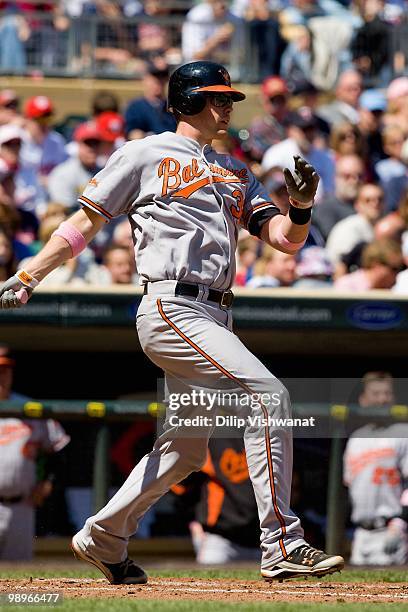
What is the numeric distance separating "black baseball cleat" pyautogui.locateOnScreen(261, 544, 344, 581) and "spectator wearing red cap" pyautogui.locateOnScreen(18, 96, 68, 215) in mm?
6003

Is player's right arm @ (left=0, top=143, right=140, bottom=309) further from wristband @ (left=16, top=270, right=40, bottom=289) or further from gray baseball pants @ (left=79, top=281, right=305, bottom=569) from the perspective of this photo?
gray baseball pants @ (left=79, top=281, right=305, bottom=569)

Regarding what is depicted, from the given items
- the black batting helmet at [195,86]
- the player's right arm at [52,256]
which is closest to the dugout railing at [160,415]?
the player's right arm at [52,256]

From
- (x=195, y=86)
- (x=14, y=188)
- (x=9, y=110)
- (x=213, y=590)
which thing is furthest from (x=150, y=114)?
(x=213, y=590)

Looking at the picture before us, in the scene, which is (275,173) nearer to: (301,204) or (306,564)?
(301,204)

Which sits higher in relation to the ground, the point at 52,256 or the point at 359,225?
the point at 52,256

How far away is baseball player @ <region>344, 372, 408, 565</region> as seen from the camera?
21.9ft

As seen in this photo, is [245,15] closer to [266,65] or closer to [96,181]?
[266,65]

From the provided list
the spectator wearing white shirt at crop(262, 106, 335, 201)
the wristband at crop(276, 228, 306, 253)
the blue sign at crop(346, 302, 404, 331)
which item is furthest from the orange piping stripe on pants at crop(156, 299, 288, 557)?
the spectator wearing white shirt at crop(262, 106, 335, 201)

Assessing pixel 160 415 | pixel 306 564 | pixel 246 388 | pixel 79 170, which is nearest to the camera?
pixel 306 564

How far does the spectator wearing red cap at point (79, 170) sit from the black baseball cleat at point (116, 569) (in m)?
5.13

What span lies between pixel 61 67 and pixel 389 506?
7256 mm

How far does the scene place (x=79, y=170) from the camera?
977cm

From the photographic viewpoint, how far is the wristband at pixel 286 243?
4.63 m

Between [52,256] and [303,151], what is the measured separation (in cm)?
621
